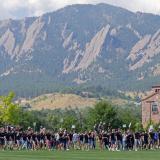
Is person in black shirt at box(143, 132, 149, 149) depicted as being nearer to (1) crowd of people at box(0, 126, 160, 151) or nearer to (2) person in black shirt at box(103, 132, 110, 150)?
(1) crowd of people at box(0, 126, 160, 151)

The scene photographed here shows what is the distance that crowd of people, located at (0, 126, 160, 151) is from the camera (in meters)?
60.0

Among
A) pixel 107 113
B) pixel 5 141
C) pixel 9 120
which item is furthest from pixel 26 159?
pixel 107 113

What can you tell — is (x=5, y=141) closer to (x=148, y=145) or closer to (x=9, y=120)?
(x=148, y=145)

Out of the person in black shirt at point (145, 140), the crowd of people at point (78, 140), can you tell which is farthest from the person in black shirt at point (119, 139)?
the person in black shirt at point (145, 140)

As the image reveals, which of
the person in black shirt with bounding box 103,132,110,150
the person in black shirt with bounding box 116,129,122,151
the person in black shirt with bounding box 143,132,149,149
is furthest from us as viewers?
the person in black shirt with bounding box 103,132,110,150

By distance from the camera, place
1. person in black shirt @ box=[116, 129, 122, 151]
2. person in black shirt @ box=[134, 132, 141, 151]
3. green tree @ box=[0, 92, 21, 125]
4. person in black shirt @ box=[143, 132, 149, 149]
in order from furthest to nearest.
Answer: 1. green tree @ box=[0, 92, 21, 125]
2. person in black shirt @ box=[143, 132, 149, 149]
3. person in black shirt @ box=[116, 129, 122, 151]
4. person in black shirt @ box=[134, 132, 141, 151]

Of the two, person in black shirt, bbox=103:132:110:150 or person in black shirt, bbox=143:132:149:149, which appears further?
person in black shirt, bbox=103:132:110:150

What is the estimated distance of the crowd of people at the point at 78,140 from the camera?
197ft

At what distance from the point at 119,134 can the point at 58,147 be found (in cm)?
646

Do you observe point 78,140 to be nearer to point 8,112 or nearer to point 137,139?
point 137,139

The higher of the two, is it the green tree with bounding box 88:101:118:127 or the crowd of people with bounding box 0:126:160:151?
the green tree with bounding box 88:101:118:127

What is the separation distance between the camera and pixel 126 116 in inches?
5418

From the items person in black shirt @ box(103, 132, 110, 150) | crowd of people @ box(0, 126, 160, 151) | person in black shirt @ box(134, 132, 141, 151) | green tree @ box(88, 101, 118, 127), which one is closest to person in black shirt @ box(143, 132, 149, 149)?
crowd of people @ box(0, 126, 160, 151)

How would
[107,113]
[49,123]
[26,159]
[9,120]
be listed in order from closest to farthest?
1. [26,159]
2. [9,120]
3. [107,113]
4. [49,123]
